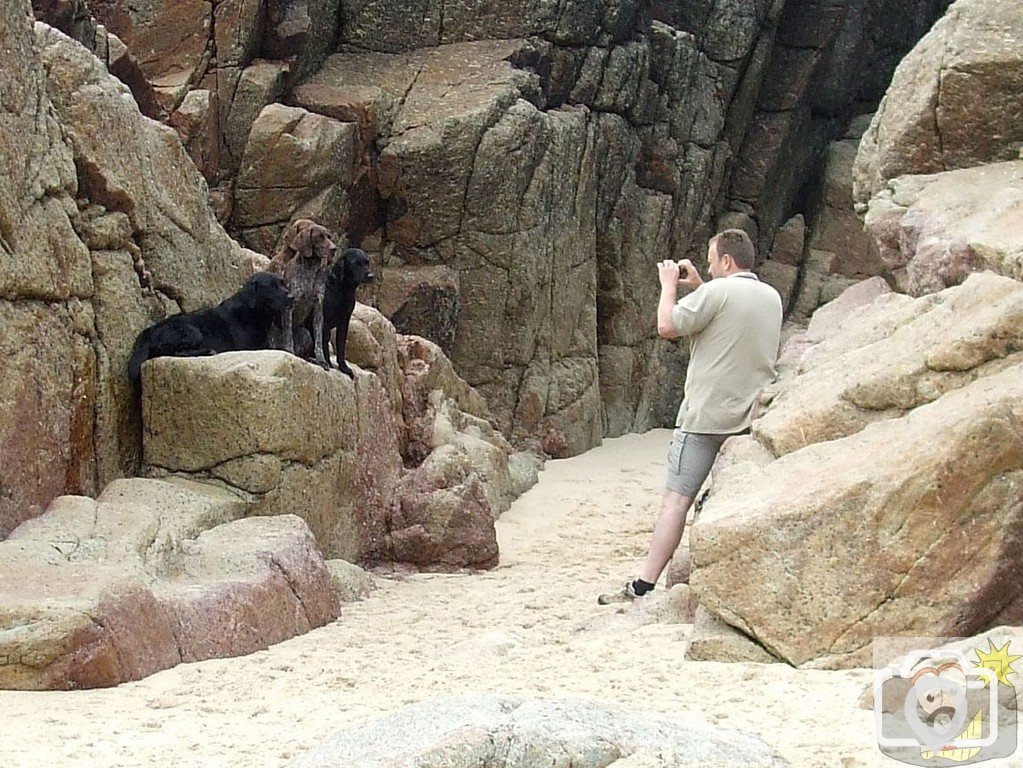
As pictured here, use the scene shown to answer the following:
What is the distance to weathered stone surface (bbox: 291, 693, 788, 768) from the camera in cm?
267

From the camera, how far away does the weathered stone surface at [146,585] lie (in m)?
4.50

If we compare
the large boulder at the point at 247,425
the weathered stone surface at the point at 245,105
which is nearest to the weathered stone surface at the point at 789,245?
the weathered stone surface at the point at 245,105

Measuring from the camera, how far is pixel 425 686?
4.27m

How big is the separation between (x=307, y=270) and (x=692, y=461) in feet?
12.7

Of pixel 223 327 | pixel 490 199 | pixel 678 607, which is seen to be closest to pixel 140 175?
pixel 223 327

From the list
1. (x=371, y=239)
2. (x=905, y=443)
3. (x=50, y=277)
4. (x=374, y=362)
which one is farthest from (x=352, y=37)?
(x=905, y=443)

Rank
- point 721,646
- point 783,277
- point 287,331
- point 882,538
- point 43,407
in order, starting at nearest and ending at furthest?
point 882,538 < point 721,646 < point 43,407 < point 287,331 < point 783,277

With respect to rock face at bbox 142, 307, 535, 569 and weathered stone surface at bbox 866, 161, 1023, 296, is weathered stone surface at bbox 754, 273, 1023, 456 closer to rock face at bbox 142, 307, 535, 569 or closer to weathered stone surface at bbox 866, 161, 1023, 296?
weathered stone surface at bbox 866, 161, 1023, 296

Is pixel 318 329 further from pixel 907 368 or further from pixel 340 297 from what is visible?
pixel 907 368

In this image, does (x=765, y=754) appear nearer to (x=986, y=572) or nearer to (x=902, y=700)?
(x=902, y=700)

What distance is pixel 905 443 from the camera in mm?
4238

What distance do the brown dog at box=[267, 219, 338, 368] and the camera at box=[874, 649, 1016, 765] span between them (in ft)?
19.1

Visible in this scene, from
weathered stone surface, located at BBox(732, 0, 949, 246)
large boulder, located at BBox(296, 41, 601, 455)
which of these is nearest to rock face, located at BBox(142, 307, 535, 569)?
large boulder, located at BBox(296, 41, 601, 455)

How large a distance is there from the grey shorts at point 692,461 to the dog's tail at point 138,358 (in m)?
3.26
